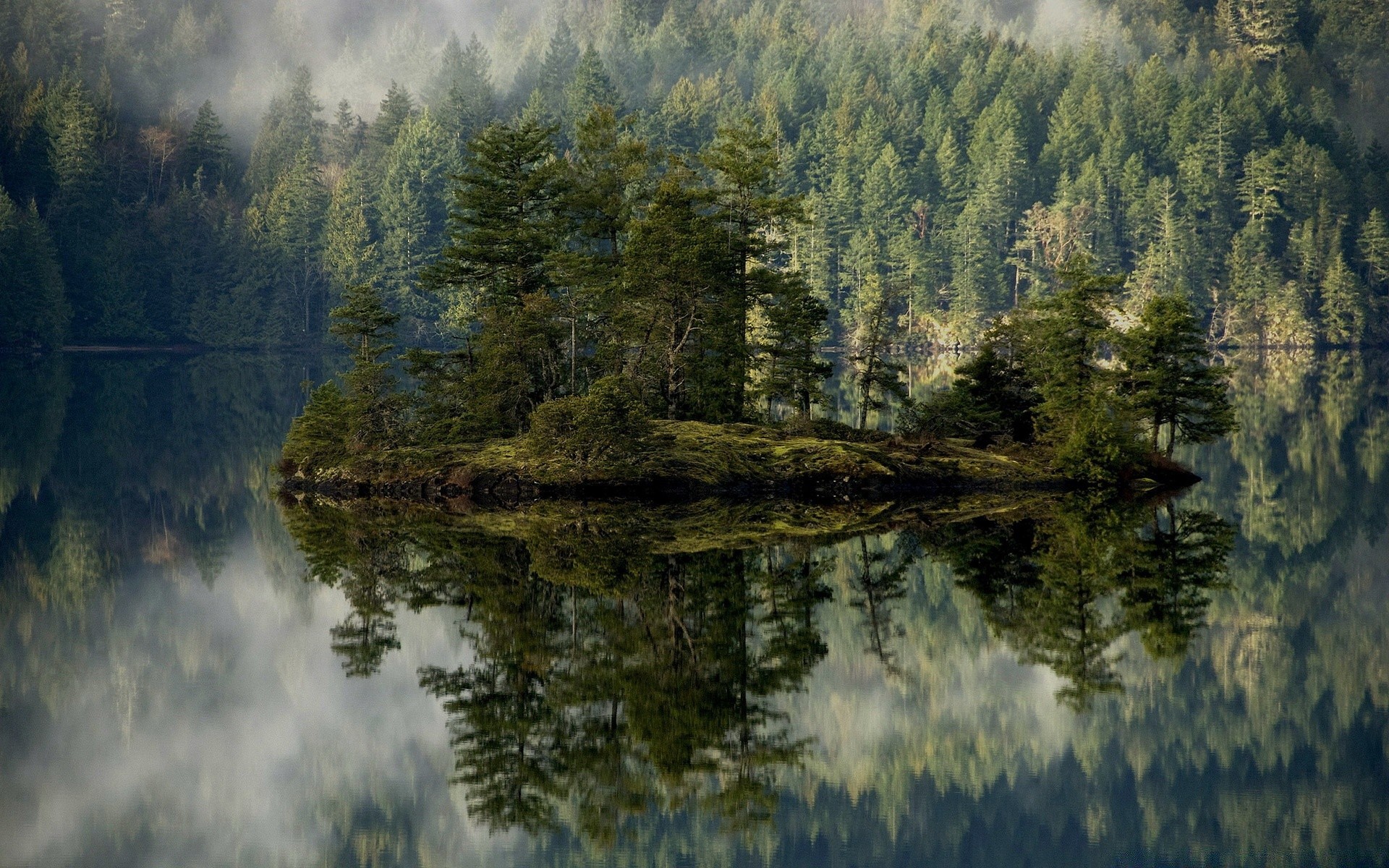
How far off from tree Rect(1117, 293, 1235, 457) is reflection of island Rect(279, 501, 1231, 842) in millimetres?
5870

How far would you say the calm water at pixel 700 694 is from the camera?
12141 millimetres

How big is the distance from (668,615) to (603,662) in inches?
102

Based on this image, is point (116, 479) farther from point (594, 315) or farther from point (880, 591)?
point (880, 591)

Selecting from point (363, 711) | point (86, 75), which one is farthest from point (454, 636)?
point (86, 75)

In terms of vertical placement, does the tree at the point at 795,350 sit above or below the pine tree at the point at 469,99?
below

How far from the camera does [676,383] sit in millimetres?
37062

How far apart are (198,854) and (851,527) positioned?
57.6 feet

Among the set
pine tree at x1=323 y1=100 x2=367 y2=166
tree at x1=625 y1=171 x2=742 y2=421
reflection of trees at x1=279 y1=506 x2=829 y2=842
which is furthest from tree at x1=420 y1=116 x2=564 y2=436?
pine tree at x1=323 y1=100 x2=367 y2=166

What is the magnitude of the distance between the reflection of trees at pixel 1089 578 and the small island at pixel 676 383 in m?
5.37

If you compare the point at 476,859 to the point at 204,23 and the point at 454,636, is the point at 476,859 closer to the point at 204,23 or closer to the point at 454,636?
the point at 454,636

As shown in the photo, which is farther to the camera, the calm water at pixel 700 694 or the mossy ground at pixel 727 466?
the mossy ground at pixel 727 466

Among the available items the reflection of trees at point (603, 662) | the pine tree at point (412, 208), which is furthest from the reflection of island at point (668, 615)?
the pine tree at point (412, 208)

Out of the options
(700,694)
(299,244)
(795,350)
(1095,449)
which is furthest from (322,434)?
(299,244)

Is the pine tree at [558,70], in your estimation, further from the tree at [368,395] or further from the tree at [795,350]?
the tree at [795,350]
